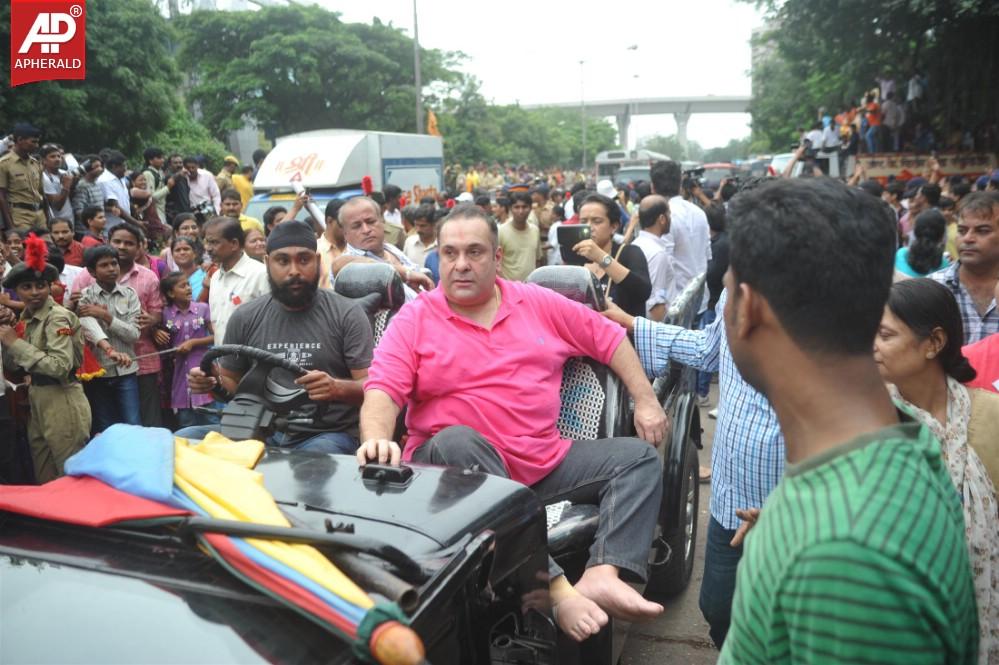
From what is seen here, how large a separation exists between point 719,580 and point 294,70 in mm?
30501

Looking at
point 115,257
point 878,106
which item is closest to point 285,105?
point 878,106

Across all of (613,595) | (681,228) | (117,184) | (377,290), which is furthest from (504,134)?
(613,595)

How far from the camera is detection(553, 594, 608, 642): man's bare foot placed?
247 cm

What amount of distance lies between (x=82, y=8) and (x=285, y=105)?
22906mm

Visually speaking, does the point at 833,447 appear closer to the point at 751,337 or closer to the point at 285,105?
the point at 751,337

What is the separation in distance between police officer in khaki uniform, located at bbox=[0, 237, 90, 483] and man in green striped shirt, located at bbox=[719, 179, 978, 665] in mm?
4759

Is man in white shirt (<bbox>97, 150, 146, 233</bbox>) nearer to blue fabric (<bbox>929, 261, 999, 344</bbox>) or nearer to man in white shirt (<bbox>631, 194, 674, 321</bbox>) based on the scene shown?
man in white shirt (<bbox>631, 194, 674, 321</bbox>)

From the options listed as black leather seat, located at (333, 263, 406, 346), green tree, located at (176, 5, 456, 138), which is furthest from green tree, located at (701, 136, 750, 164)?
black leather seat, located at (333, 263, 406, 346)

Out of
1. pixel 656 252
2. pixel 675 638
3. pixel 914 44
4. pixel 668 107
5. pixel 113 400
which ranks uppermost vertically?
pixel 668 107

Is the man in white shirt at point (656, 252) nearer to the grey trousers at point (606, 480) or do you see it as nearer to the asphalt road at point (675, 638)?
the asphalt road at point (675, 638)

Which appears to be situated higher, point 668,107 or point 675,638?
point 668,107

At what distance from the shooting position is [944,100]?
20.1 meters

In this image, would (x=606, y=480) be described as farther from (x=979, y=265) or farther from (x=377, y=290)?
(x=979, y=265)

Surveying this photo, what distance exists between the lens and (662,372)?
377cm
